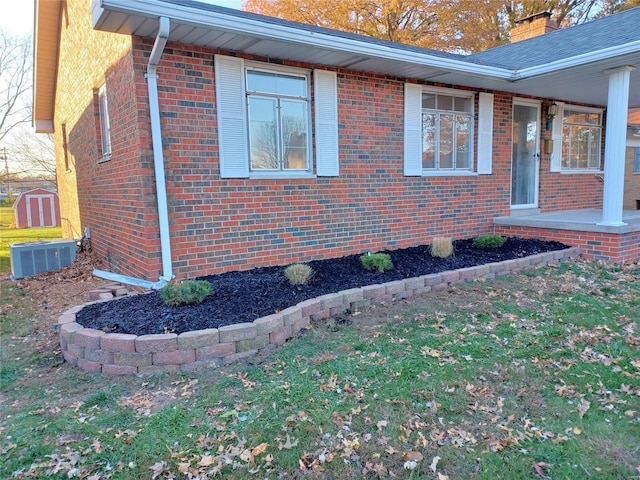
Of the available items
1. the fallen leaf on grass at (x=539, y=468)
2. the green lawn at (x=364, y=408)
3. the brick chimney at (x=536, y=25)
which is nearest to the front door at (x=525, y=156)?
the brick chimney at (x=536, y=25)

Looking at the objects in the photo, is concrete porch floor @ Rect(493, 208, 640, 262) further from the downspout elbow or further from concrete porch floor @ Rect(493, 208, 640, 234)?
the downspout elbow

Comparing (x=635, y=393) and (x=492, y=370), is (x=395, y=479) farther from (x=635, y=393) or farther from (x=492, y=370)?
(x=635, y=393)

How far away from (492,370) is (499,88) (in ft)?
20.3

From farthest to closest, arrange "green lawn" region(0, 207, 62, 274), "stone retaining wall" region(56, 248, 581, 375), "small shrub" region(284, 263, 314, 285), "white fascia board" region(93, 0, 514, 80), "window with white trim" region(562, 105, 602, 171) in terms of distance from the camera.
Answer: "green lawn" region(0, 207, 62, 274) < "window with white trim" region(562, 105, 602, 171) < "small shrub" region(284, 263, 314, 285) < "white fascia board" region(93, 0, 514, 80) < "stone retaining wall" region(56, 248, 581, 375)

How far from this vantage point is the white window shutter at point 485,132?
7688 millimetres

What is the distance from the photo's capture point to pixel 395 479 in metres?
2.14

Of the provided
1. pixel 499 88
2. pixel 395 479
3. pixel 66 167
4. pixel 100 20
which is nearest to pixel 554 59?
pixel 499 88

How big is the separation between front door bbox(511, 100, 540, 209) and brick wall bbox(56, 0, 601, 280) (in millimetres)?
677

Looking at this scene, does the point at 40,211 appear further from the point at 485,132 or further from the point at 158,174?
the point at 485,132

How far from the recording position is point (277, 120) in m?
5.68

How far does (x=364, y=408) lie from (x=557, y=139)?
8.76 m

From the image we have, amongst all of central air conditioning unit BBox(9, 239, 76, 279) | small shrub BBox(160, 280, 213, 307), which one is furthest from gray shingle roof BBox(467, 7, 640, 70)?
central air conditioning unit BBox(9, 239, 76, 279)

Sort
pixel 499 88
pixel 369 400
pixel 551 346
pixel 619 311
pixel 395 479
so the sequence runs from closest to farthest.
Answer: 1. pixel 395 479
2. pixel 369 400
3. pixel 551 346
4. pixel 619 311
5. pixel 499 88

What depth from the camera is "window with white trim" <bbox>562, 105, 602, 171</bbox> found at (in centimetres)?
966
